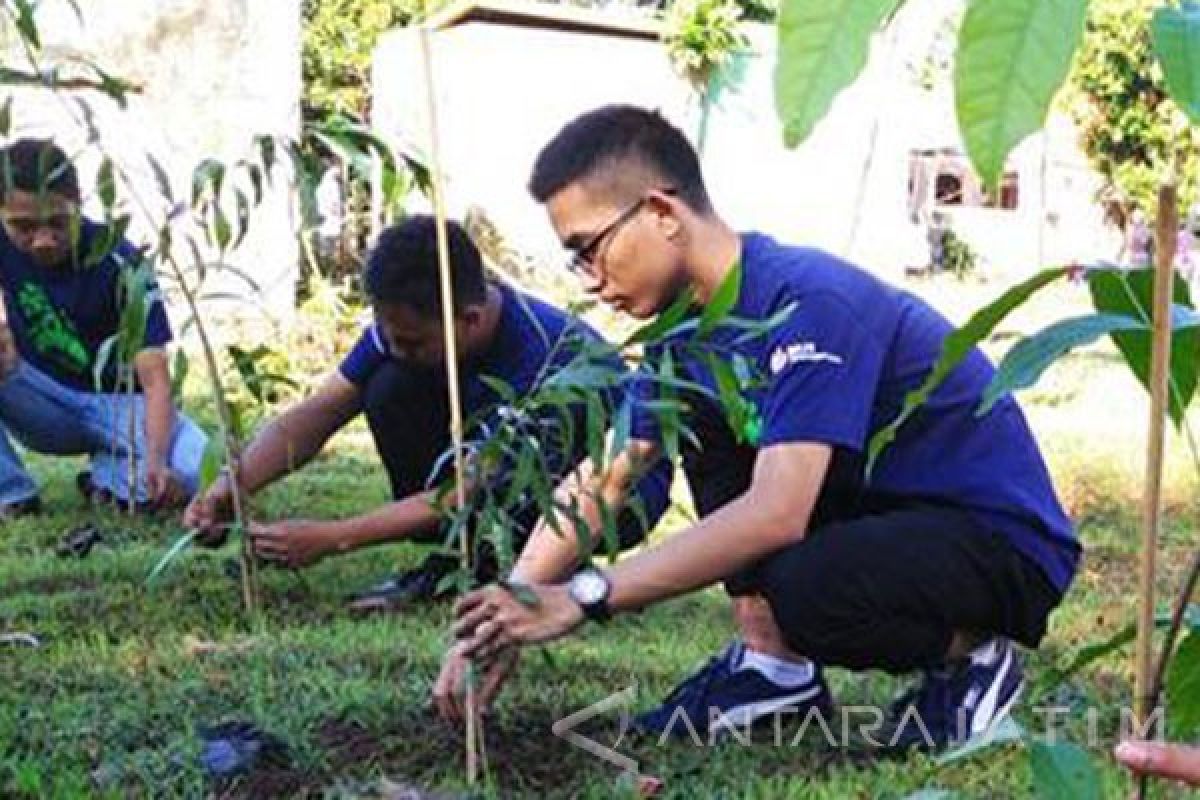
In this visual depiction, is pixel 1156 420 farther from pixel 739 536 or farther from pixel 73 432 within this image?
pixel 73 432

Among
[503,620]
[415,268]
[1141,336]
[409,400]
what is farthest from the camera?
[409,400]

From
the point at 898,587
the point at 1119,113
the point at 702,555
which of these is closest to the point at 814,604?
the point at 898,587

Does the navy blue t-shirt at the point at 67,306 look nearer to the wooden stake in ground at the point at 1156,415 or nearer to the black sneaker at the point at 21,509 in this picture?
the black sneaker at the point at 21,509

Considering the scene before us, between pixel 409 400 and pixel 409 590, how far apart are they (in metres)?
0.36

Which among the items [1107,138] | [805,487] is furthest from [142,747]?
[1107,138]

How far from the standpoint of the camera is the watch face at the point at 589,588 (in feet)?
6.66

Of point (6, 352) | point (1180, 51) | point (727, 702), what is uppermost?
point (1180, 51)

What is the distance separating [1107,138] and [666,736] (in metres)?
16.4

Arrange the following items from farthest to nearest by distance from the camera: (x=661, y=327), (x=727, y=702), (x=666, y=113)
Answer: (x=666, y=113) → (x=727, y=702) → (x=661, y=327)

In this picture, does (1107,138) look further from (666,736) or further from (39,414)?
(666,736)

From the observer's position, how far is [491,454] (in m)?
1.91

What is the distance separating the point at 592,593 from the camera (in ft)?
6.71

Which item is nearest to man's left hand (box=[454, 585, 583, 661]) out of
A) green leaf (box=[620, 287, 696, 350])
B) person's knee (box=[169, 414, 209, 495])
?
green leaf (box=[620, 287, 696, 350])

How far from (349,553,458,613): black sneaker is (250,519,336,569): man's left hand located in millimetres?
169
